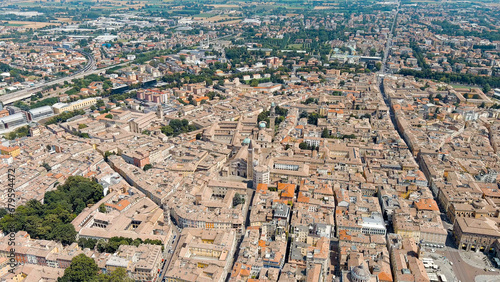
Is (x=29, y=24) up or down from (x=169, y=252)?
down

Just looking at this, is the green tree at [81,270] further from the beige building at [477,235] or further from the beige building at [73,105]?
the beige building at [73,105]

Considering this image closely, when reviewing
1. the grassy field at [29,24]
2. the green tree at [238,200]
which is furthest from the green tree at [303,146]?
the grassy field at [29,24]

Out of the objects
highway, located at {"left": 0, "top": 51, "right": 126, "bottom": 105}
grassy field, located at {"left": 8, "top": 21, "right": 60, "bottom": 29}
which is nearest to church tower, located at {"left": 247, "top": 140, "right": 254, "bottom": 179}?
highway, located at {"left": 0, "top": 51, "right": 126, "bottom": 105}

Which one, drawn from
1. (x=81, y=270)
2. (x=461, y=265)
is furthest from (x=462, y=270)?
(x=81, y=270)

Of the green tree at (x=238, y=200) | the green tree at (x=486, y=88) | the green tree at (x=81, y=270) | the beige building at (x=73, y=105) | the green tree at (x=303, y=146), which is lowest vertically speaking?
the green tree at (x=486, y=88)

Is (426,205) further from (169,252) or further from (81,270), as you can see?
(81,270)

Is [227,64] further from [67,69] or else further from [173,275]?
[173,275]

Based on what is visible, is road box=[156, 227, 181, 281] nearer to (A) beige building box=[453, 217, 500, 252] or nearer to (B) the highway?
(A) beige building box=[453, 217, 500, 252]

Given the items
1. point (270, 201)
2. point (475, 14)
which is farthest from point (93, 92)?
point (475, 14)

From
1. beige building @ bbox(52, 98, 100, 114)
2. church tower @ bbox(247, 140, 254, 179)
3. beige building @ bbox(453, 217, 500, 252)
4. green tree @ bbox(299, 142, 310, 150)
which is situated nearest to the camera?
beige building @ bbox(453, 217, 500, 252)
